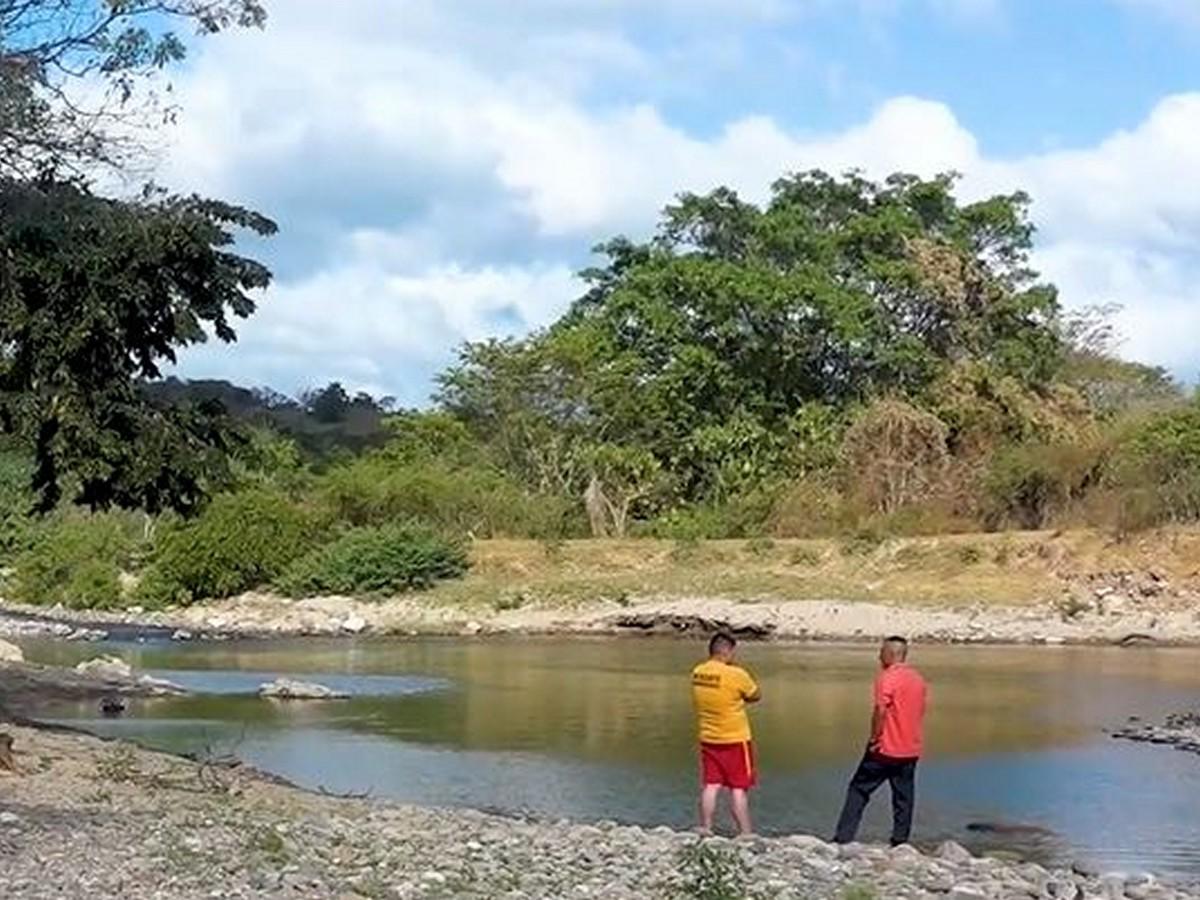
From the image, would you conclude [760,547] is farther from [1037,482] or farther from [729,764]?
[729,764]

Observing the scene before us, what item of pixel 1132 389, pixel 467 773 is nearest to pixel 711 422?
pixel 1132 389

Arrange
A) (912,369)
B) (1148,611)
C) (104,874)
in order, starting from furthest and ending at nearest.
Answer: (912,369) → (1148,611) → (104,874)

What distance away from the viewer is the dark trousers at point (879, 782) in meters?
16.5

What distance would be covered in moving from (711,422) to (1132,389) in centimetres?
1663

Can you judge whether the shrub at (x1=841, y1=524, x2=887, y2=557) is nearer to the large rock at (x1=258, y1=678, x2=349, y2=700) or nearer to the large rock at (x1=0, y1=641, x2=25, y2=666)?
the large rock at (x1=258, y1=678, x2=349, y2=700)

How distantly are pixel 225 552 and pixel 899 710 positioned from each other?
47444mm

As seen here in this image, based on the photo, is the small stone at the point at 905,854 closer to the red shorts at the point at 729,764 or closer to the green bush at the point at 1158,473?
the red shorts at the point at 729,764

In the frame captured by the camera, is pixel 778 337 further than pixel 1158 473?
Yes

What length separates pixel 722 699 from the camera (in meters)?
16.2

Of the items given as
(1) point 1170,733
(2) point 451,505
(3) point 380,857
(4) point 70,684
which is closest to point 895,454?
(2) point 451,505

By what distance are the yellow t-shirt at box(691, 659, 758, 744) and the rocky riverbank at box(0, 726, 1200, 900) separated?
938 millimetres

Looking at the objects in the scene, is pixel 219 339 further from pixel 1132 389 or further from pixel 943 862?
pixel 1132 389

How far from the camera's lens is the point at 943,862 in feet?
51.0

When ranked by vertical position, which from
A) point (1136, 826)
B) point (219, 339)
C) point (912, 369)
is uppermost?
point (912, 369)
